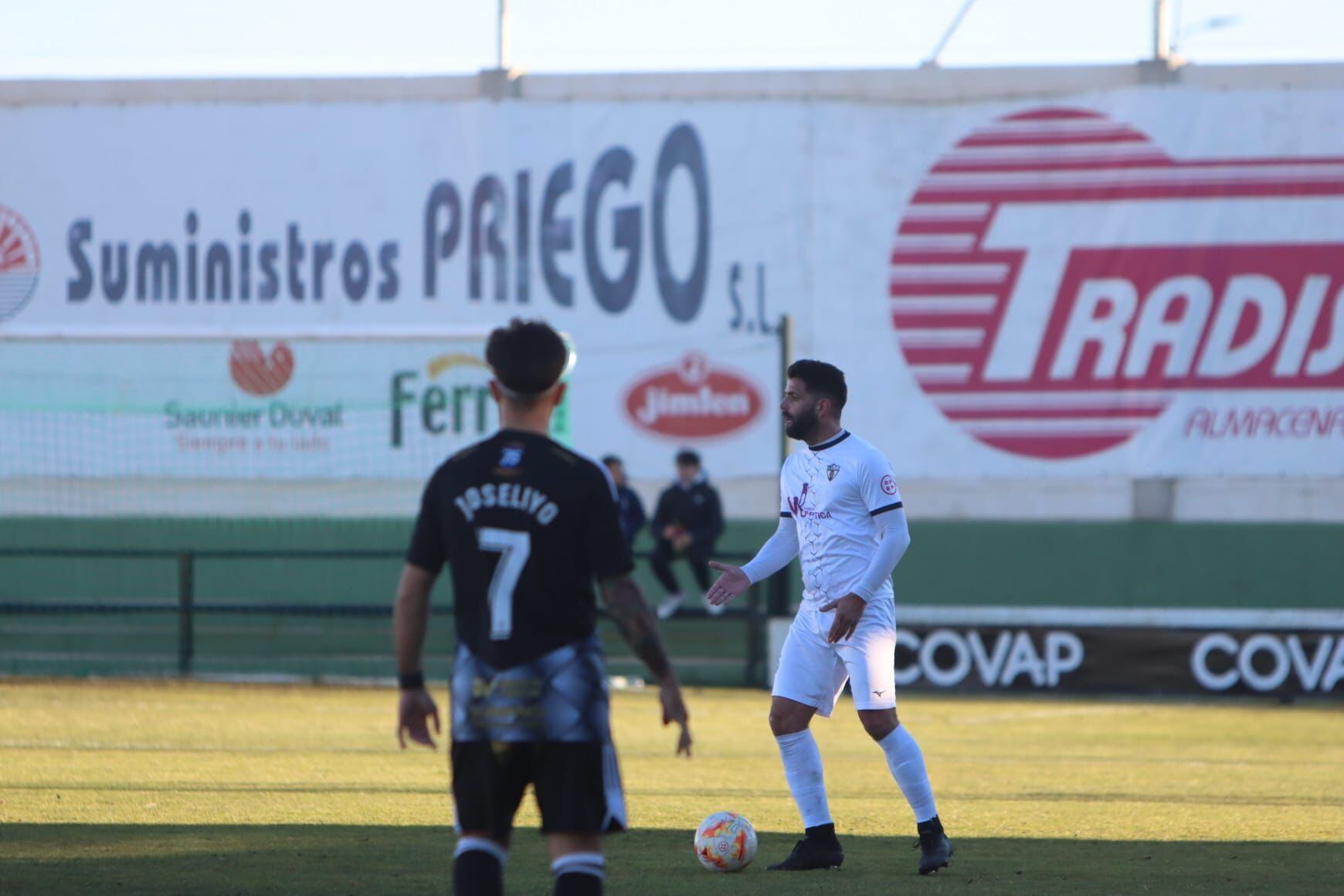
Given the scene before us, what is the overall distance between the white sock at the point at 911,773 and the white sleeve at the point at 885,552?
621 mm

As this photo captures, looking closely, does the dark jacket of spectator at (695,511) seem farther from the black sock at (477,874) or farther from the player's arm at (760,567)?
the black sock at (477,874)

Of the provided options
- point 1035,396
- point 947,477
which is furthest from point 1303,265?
point 947,477

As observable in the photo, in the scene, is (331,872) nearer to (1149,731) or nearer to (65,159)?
(1149,731)

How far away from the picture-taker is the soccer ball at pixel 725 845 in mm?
7270

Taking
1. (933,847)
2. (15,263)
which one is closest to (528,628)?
(933,847)

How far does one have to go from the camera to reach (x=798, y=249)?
21.6m

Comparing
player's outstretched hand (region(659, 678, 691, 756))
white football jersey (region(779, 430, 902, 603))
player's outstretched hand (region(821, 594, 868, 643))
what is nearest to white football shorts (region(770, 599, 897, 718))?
white football jersey (region(779, 430, 902, 603))

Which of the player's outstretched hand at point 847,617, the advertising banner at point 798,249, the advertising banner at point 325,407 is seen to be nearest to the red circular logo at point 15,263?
the advertising banner at point 798,249

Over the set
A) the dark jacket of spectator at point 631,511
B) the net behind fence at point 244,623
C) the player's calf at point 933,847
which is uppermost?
the player's calf at point 933,847

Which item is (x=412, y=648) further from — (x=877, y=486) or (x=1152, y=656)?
(x=1152, y=656)

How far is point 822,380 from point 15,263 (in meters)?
17.5

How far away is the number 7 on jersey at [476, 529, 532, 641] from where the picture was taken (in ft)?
15.5

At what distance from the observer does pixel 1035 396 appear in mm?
21516

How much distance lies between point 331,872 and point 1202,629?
35.5 feet
